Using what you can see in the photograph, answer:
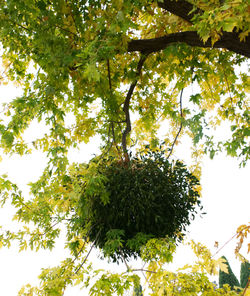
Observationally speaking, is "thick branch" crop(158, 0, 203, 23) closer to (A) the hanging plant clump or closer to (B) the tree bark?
(B) the tree bark

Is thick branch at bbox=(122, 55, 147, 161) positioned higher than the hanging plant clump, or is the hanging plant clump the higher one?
thick branch at bbox=(122, 55, 147, 161)

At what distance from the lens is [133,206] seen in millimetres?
1479

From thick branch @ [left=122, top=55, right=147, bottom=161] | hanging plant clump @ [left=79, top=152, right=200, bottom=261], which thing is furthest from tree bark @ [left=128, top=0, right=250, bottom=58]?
hanging plant clump @ [left=79, top=152, right=200, bottom=261]

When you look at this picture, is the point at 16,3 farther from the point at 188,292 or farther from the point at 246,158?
the point at 246,158

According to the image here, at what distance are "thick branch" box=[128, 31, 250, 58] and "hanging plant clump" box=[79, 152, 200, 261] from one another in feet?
2.75

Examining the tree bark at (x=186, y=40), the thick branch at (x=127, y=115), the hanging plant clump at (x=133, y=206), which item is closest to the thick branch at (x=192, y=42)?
the tree bark at (x=186, y=40)

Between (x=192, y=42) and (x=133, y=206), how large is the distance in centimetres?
117

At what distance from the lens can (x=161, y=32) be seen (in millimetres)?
2229

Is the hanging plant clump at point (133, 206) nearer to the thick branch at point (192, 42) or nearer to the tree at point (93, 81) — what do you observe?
the tree at point (93, 81)

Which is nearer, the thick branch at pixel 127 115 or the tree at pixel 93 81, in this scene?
the tree at pixel 93 81

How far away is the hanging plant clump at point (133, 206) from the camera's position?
1497 mm

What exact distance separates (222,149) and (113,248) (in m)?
1.76

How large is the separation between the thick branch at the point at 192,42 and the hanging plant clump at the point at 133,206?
0.84 meters

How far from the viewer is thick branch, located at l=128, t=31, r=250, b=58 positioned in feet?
5.88
